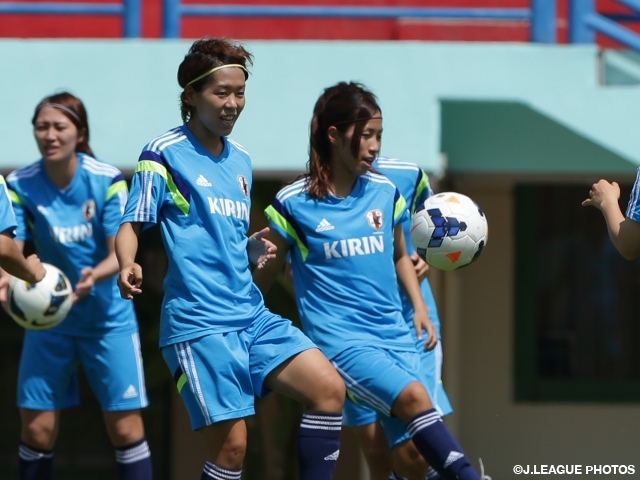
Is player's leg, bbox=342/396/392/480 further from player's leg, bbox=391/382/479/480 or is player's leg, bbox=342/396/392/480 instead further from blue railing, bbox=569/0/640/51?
blue railing, bbox=569/0/640/51

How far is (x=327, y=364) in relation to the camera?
182 inches

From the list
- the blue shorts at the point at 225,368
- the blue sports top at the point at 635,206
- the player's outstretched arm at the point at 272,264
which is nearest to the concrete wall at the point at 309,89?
the player's outstretched arm at the point at 272,264

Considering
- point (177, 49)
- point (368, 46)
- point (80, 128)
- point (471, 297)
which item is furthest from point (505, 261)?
point (80, 128)

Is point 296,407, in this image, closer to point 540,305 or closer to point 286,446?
point 286,446

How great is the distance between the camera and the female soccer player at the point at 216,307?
15.0 ft

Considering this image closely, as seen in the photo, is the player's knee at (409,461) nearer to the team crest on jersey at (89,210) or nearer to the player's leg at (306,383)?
the player's leg at (306,383)

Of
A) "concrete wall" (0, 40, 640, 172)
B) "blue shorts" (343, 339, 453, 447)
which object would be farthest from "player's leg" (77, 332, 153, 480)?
"concrete wall" (0, 40, 640, 172)

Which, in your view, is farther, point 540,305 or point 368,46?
point 540,305

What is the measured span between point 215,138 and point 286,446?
12.9 feet

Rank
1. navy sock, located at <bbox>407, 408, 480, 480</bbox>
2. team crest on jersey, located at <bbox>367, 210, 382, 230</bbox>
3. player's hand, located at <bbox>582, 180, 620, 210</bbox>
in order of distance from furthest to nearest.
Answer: team crest on jersey, located at <bbox>367, 210, 382, 230</bbox> < navy sock, located at <bbox>407, 408, 480, 480</bbox> < player's hand, located at <bbox>582, 180, 620, 210</bbox>

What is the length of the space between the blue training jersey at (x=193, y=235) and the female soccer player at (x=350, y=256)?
20.1 inches

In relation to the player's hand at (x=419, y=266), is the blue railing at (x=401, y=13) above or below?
above

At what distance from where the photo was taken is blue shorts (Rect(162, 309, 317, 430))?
4562 millimetres

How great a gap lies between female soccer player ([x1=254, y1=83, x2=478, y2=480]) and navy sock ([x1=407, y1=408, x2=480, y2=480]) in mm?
40
